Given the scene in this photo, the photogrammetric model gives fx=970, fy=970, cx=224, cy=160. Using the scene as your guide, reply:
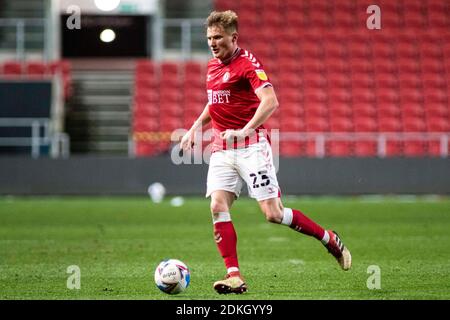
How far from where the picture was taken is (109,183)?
2169 cm

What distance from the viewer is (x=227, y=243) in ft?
26.9

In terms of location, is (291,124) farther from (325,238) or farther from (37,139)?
(325,238)

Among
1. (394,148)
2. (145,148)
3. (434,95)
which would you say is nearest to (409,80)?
(434,95)

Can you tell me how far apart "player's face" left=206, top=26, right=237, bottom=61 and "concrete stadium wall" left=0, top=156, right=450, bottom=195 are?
44.1 ft

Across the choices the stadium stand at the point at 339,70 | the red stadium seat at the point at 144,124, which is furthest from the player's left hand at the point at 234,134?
the red stadium seat at the point at 144,124

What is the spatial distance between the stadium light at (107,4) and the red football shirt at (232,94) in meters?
19.1

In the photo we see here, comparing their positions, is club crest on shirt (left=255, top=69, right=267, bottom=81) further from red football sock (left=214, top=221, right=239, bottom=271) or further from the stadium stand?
the stadium stand

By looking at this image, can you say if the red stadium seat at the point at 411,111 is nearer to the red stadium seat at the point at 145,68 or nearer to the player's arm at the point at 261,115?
the red stadium seat at the point at 145,68

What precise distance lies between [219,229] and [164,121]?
16971mm

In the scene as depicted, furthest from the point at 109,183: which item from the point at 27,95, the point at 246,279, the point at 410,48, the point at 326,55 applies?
the point at 246,279

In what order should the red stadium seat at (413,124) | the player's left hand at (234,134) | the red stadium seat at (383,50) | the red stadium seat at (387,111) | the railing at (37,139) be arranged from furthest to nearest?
1. the red stadium seat at (383,50)
2. the red stadium seat at (387,111)
3. the red stadium seat at (413,124)
4. the railing at (37,139)
5. the player's left hand at (234,134)

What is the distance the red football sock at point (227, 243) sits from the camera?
812 centimetres

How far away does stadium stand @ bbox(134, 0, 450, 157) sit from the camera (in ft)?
82.9
